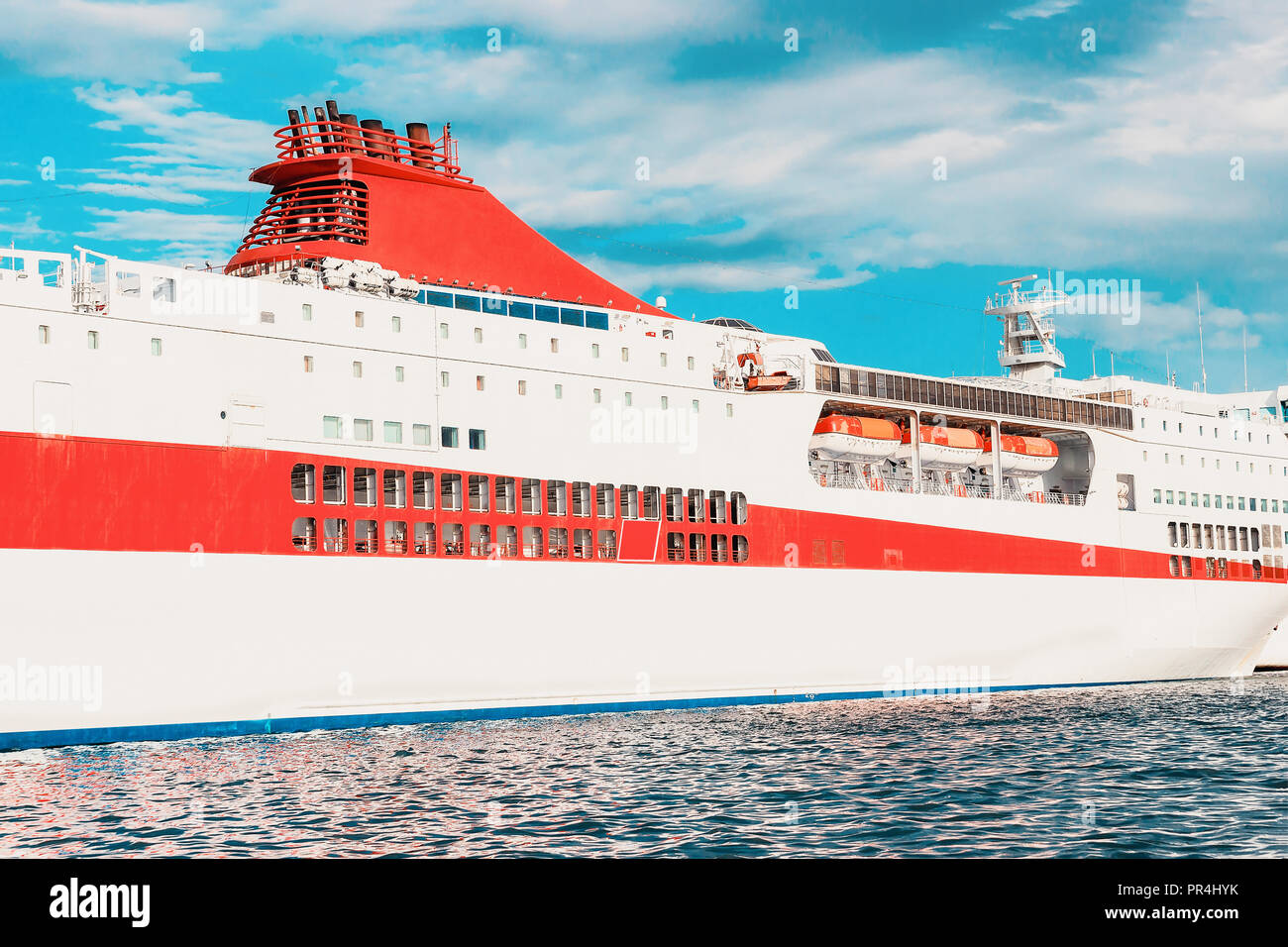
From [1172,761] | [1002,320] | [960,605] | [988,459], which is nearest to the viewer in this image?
[1172,761]

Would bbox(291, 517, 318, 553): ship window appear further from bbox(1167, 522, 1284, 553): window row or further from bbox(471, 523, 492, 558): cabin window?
bbox(1167, 522, 1284, 553): window row

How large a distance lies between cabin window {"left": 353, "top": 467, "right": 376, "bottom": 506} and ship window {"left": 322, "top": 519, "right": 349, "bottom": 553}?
0.69 metres

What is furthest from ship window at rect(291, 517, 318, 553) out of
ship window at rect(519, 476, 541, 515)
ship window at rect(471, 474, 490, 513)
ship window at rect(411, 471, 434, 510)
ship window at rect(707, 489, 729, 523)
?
ship window at rect(707, 489, 729, 523)

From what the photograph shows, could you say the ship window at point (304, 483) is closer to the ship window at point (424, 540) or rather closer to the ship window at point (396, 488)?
the ship window at point (396, 488)

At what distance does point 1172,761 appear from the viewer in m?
20.3

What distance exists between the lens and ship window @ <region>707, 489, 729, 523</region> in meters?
30.2

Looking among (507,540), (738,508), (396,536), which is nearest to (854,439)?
(738,508)

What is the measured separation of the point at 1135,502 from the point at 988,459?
222 inches

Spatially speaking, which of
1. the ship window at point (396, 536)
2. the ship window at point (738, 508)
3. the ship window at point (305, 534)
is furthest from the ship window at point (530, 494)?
the ship window at point (738, 508)

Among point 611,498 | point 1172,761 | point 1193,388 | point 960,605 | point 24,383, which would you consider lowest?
point 1172,761

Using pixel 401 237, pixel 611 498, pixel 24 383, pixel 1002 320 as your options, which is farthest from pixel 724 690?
pixel 1002 320
